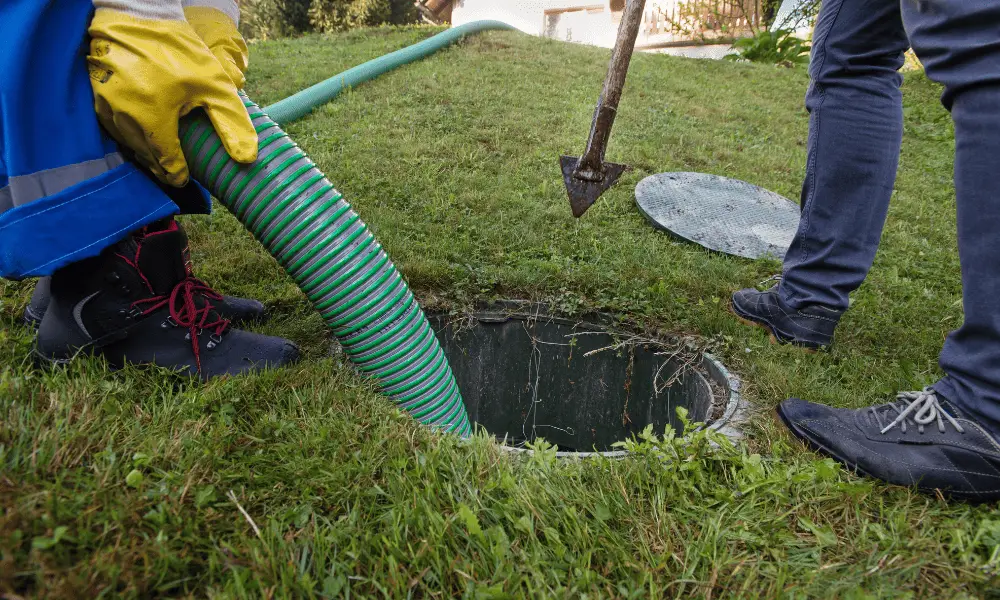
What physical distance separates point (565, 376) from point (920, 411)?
53.7 inches

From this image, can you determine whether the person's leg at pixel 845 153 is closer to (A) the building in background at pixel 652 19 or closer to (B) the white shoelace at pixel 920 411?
(B) the white shoelace at pixel 920 411

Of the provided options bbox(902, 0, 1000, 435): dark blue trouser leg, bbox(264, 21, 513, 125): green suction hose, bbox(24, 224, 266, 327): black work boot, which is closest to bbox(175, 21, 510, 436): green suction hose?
bbox(24, 224, 266, 327): black work boot

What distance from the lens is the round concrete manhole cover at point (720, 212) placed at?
293 centimetres

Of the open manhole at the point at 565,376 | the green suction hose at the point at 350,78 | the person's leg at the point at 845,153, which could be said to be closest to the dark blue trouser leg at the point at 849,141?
the person's leg at the point at 845,153

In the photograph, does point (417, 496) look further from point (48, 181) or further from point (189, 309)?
point (48, 181)

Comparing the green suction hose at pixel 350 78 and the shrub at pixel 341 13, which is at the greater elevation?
the shrub at pixel 341 13

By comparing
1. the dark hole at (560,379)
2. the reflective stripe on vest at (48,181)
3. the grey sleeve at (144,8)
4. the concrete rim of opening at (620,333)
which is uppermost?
the grey sleeve at (144,8)

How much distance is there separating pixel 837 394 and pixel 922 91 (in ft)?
22.0

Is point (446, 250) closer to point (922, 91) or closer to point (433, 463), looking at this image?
point (433, 463)

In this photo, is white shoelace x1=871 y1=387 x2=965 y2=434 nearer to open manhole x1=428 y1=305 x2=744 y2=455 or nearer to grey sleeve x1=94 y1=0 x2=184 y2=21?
open manhole x1=428 y1=305 x2=744 y2=455

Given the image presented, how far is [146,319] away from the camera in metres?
1.50

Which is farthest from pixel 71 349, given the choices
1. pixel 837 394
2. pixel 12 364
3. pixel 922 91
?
pixel 922 91

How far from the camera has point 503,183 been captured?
3477 millimetres

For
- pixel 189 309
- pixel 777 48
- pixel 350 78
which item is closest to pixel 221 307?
pixel 189 309
